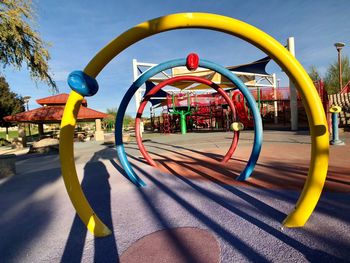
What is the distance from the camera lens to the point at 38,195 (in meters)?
4.61

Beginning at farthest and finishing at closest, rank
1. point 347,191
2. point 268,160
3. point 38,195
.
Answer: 1. point 268,160
2. point 38,195
3. point 347,191

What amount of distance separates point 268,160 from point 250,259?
438 cm

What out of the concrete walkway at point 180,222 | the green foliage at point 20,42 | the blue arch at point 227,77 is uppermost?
the green foliage at point 20,42

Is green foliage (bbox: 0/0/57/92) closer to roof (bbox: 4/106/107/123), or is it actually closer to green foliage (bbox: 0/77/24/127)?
roof (bbox: 4/106/107/123)

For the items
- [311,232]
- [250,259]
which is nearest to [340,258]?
[311,232]

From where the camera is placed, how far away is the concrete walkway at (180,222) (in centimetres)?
225

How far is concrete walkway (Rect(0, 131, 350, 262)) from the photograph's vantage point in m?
2.25

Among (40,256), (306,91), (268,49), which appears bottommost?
(40,256)

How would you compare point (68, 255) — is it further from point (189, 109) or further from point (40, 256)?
point (189, 109)

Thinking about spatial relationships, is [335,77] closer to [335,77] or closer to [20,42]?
[335,77]

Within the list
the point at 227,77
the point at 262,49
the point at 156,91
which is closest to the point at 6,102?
the point at 156,91

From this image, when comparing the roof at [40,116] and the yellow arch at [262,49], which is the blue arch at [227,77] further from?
the roof at [40,116]

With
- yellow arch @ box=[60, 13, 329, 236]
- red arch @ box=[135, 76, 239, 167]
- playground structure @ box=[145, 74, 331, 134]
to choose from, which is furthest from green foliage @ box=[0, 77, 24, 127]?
yellow arch @ box=[60, 13, 329, 236]

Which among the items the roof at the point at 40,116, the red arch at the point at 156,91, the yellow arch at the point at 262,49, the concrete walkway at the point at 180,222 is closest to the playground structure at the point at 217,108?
the roof at the point at 40,116
